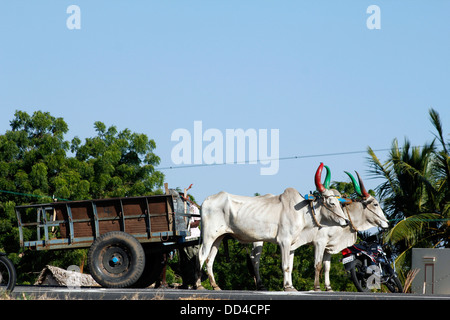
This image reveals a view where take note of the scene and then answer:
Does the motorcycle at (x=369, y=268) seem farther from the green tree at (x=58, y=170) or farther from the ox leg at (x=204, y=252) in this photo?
the green tree at (x=58, y=170)

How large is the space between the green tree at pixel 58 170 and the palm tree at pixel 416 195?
41.8 ft

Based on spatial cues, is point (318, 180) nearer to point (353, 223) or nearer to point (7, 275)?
point (353, 223)

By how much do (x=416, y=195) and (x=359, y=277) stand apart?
7.92 meters

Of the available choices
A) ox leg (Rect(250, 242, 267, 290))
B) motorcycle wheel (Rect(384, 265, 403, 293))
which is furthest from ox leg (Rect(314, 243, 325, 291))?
motorcycle wheel (Rect(384, 265, 403, 293))

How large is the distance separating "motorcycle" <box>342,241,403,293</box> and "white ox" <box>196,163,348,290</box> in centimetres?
78

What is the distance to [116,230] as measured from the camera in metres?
17.4

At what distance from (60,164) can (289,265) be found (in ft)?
64.7

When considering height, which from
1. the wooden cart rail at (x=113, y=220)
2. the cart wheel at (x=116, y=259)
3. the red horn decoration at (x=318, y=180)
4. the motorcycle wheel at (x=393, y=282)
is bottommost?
the motorcycle wheel at (x=393, y=282)

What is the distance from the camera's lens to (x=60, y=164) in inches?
1366

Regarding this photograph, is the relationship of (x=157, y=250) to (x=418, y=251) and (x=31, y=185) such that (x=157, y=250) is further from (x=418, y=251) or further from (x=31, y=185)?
(x=31, y=185)

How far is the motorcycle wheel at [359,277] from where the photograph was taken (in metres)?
17.8

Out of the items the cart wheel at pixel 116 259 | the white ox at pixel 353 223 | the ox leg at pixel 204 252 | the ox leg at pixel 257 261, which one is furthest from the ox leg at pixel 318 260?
the cart wheel at pixel 116 259

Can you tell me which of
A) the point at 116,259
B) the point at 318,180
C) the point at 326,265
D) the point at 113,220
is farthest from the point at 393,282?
the point at 113,220

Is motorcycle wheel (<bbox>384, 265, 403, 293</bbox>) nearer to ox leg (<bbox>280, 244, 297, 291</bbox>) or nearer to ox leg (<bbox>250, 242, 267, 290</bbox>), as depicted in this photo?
ox leg (<bbox>280, 244, 297, 291</bbox>)
